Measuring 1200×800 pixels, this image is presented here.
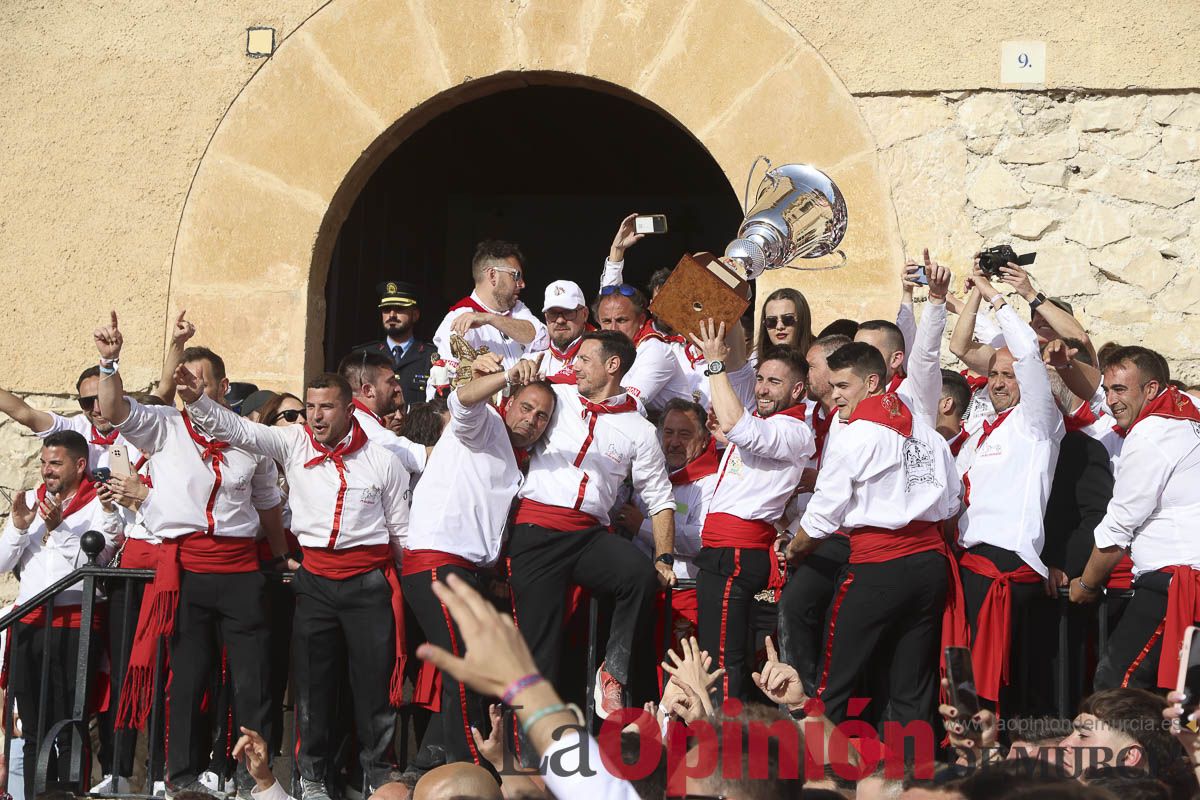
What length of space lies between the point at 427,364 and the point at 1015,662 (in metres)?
3.59

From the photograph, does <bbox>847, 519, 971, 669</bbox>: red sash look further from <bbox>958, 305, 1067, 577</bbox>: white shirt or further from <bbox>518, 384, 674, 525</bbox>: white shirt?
<bbox>518, 384, 674, 525</bbox>: white shirt

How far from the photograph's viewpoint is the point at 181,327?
5898 millimetres

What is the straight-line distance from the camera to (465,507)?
572cm

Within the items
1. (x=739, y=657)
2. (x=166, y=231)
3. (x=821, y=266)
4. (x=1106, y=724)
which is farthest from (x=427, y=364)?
(x=1106, y=724)

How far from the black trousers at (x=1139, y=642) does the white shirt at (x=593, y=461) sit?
1.83 meters

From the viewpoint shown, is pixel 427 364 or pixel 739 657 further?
pixel 427 364

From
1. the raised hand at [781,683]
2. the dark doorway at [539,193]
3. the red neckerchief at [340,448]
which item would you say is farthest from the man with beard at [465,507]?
the dark doorway at [539,193]

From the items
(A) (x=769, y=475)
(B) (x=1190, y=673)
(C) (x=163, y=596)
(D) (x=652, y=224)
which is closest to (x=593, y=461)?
(A) (x=769, y=475)

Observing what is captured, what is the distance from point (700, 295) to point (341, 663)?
6.93ft

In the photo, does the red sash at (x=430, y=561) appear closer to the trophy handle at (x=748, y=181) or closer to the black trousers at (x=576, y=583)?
the black trousers at (x=576, y=583)

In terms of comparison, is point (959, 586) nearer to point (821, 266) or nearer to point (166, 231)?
point (821, 266)

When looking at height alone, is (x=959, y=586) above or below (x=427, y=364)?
below

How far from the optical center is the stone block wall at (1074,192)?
22.9 ft

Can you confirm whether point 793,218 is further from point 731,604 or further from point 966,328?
point 731,604
